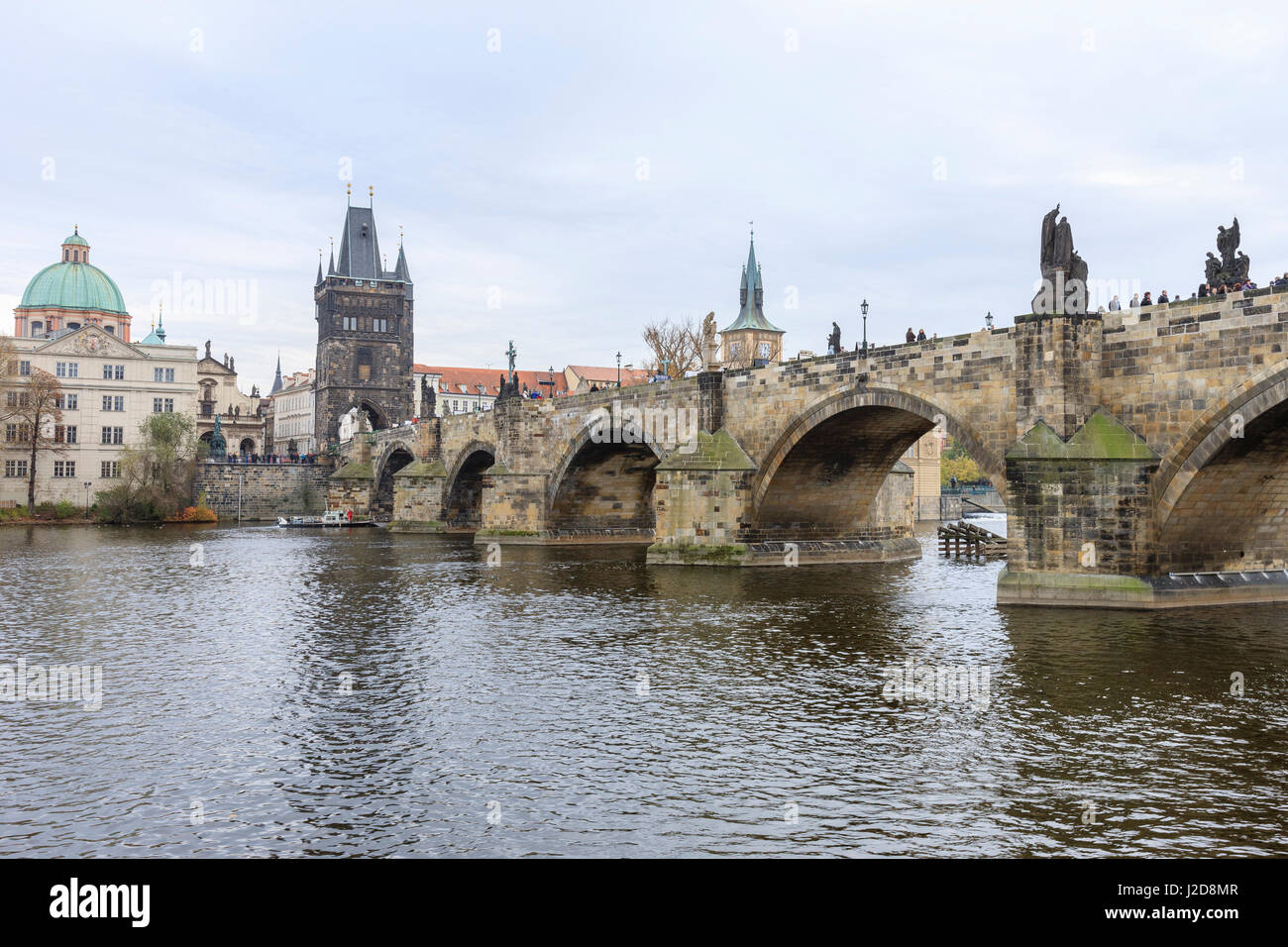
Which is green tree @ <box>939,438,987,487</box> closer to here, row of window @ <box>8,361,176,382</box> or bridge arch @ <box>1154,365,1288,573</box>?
row of window @ <box>8,361,176,382</box>

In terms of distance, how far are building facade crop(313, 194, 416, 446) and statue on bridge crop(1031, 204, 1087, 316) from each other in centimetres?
8829

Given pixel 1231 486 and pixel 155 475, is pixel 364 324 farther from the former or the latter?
pixel 1231 486

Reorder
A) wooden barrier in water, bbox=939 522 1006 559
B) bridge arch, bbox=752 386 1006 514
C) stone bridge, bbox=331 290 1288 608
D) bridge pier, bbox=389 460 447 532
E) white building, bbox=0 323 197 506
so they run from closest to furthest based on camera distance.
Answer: stone bridge, bbox=331 290 1288 608 → bridge arch, bbox=752 386 1006 514 → wooden barrier in water, bbox=939 522 1006 559 → bridge pier, bbox=389 460 447 532 → white building, bbox=0 323 197 506

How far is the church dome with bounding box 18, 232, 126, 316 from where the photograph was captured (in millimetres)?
96188

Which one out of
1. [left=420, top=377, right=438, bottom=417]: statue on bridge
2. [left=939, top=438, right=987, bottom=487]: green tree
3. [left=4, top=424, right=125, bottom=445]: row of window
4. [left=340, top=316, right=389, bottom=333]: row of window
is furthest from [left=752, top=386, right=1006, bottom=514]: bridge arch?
[left=939, top=438, right=987, bottom=487]: green tree

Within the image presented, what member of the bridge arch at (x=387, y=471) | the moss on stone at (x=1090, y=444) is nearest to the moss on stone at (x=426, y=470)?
the bridge arch at (x=387, y=471)

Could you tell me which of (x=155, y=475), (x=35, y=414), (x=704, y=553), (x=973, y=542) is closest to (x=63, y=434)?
(x=35, y=414)

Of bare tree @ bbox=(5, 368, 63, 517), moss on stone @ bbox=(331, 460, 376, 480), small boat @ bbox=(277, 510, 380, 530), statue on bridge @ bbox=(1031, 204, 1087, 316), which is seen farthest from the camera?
moss on stone @ bbox=(331, 460, 376, 480)

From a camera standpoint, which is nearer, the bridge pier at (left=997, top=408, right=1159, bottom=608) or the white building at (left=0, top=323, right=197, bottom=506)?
the bridge pier at (left=997, top=408, right=1159, bottom=608)

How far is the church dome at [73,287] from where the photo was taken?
316 ft

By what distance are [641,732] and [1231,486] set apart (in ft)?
53.2

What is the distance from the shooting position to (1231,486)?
2297 centimetres

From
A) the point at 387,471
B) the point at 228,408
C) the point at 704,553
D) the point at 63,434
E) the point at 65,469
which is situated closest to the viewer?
the point at 704,553

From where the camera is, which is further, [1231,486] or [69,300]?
[69,300]
